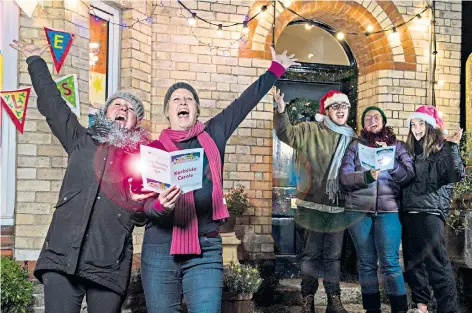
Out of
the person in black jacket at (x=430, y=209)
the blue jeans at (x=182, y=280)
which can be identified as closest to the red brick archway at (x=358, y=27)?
the person in black jacket at (x=430, y=209)

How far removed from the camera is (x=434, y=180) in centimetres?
518

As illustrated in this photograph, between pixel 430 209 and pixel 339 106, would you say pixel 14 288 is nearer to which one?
pixel 339 106

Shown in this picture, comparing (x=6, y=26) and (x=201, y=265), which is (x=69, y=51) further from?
(x=201, y=265)

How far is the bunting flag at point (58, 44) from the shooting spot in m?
5.09

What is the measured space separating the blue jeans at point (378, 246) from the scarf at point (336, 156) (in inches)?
9.8

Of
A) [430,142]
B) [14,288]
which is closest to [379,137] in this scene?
[430,142]

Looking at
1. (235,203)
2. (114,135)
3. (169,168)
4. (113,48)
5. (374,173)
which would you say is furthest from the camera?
(235,203)

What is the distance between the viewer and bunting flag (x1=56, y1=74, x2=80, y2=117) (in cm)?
519

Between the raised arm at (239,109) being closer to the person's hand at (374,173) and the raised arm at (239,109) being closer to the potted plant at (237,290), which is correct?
the person's hand at (374,173)

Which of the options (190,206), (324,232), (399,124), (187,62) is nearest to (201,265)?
(190,206)

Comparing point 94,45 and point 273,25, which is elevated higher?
point 273,25

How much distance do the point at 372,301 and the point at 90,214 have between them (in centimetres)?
297

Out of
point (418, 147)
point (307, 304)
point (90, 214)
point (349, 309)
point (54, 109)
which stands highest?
point (54, 109)

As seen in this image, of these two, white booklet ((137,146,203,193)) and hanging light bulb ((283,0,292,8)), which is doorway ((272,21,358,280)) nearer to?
hanging light bulb ((283,0,292,8))
